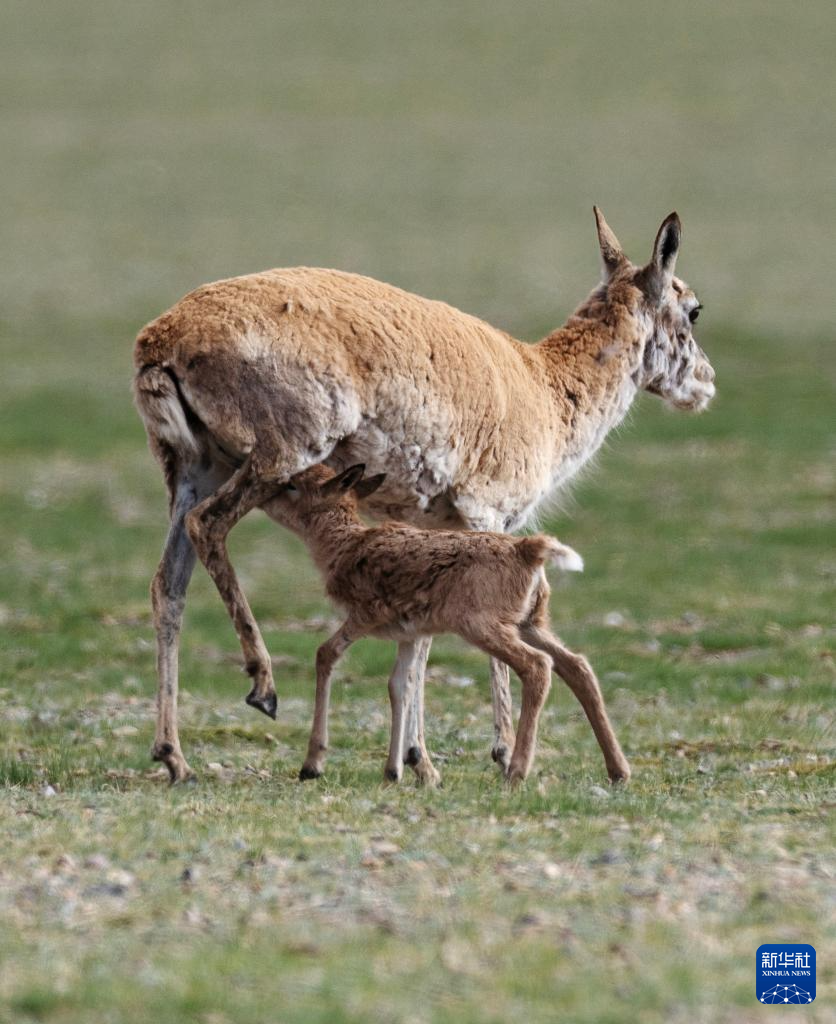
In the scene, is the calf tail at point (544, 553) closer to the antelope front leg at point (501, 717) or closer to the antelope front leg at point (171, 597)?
the antelope front leg at point (501, 717)

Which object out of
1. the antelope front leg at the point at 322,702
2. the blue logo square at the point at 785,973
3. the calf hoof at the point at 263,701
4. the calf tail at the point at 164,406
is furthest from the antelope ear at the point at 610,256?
the blue logo square at the point at 785,973

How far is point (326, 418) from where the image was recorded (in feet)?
28.6

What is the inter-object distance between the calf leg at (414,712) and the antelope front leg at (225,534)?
678mm

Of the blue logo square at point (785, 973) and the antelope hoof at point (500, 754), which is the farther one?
the antelope hoof at point (500, 754)

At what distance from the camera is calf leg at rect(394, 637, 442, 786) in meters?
8.81

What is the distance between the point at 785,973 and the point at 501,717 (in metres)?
4.58

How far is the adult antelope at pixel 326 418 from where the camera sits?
8.63 meters

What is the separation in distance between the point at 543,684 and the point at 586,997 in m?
3.42

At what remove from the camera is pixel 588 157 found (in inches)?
2591

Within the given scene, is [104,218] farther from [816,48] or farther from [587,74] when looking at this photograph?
[816,48]

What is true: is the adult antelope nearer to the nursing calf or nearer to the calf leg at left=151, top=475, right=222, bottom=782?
the calf leg at left=151, top=475, right=222, bottom=782

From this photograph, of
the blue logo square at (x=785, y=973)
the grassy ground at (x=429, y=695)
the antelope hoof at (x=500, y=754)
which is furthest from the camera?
the antelope hoof at (x=500, y=754)

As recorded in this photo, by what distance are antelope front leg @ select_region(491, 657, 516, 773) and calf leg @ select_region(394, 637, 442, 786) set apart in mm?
465

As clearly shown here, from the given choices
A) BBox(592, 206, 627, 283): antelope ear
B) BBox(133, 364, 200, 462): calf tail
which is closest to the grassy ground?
BBox(133, 364, 200, 462): calf tail
